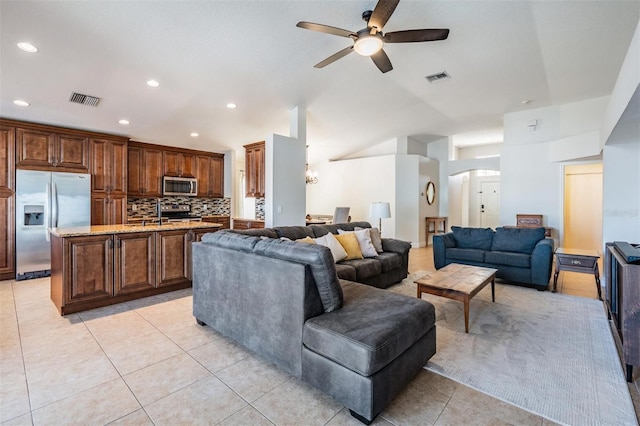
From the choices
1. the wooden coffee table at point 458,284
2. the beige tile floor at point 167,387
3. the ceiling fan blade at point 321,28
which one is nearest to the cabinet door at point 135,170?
the beige tile floor at point 167,387

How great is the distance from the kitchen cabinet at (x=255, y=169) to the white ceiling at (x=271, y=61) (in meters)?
0.40

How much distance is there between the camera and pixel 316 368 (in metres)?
1.75

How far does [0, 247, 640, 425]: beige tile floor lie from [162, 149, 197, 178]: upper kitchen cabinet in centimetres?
429

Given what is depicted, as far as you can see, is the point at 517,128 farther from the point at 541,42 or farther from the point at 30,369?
the point at 30,369

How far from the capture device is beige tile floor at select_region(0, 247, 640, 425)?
1625 mm

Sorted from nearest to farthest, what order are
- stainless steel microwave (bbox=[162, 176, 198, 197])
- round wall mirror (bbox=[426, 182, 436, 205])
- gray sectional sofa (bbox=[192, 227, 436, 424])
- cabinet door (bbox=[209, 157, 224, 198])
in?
gray sectional sofa (bbox=[192, 227, 436, 424]) → stainless steel microwave (bbox=[162, 176, 198, 197]) → cabinet door (bbox=[209, 157, 224, 198]) → round wall mirror (bbox=[426, 182, 436, 205])

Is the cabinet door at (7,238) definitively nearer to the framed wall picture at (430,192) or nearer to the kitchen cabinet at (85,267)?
the kitchen cabinet at (85,267)

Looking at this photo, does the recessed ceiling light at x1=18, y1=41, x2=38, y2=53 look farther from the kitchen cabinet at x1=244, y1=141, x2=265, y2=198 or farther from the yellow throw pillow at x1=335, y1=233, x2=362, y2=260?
the yellow throw pillow at x1=335, y1=233, x2=362, y2=260

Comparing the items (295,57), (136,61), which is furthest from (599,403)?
(136,61)

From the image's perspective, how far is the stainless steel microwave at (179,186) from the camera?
6414mm

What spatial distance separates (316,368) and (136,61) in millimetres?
3613

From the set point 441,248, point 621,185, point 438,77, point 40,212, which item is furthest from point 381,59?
point 40,212

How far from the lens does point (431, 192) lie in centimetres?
836

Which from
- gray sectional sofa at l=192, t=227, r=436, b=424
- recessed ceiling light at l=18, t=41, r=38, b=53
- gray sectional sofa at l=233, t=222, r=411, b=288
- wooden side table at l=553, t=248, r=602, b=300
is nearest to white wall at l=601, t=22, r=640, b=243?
wooden side table at l=553, t=248, r=602, b=300
